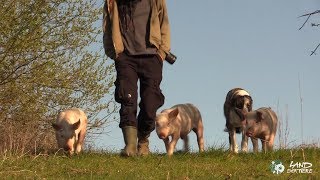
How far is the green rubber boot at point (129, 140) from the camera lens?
9438 millimetres

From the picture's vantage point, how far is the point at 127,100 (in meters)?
9.44

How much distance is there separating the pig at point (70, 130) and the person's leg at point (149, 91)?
343 cm

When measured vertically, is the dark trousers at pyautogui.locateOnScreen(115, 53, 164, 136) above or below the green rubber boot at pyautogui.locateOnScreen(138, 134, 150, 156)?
above

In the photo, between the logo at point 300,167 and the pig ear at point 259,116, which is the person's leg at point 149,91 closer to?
the logo at point 300,167

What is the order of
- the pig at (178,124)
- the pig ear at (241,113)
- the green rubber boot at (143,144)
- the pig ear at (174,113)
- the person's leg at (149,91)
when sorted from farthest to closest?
the pig ear at (241,113), the pig at (178,124), the pig ear at (174,113), the green rubber boot at (143,144), the person's leg at (149,91)

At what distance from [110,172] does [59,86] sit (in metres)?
9.55

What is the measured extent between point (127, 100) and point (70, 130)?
402 centimetres

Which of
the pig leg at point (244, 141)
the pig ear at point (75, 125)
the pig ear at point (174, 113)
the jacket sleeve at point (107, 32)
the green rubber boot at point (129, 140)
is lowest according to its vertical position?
the green rubber boot at point (129, 140)

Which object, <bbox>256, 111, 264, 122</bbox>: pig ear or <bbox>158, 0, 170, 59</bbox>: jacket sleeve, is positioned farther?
<bbox>256, 111, 264, 122</bbox>: pig ear

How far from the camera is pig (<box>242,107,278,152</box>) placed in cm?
1320

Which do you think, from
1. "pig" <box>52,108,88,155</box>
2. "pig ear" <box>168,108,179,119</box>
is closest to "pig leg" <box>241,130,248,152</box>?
"pig ear" <box>168,108,179,119</box>

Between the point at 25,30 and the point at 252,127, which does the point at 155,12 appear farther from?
the point at 25,30

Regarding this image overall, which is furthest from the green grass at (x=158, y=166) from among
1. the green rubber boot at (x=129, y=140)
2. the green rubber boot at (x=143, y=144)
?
the green rubber boot at (x=143, y=144)

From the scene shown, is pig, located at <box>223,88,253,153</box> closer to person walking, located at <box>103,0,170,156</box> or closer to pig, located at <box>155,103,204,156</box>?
pig, located at <box>155,103,204,156</box>
